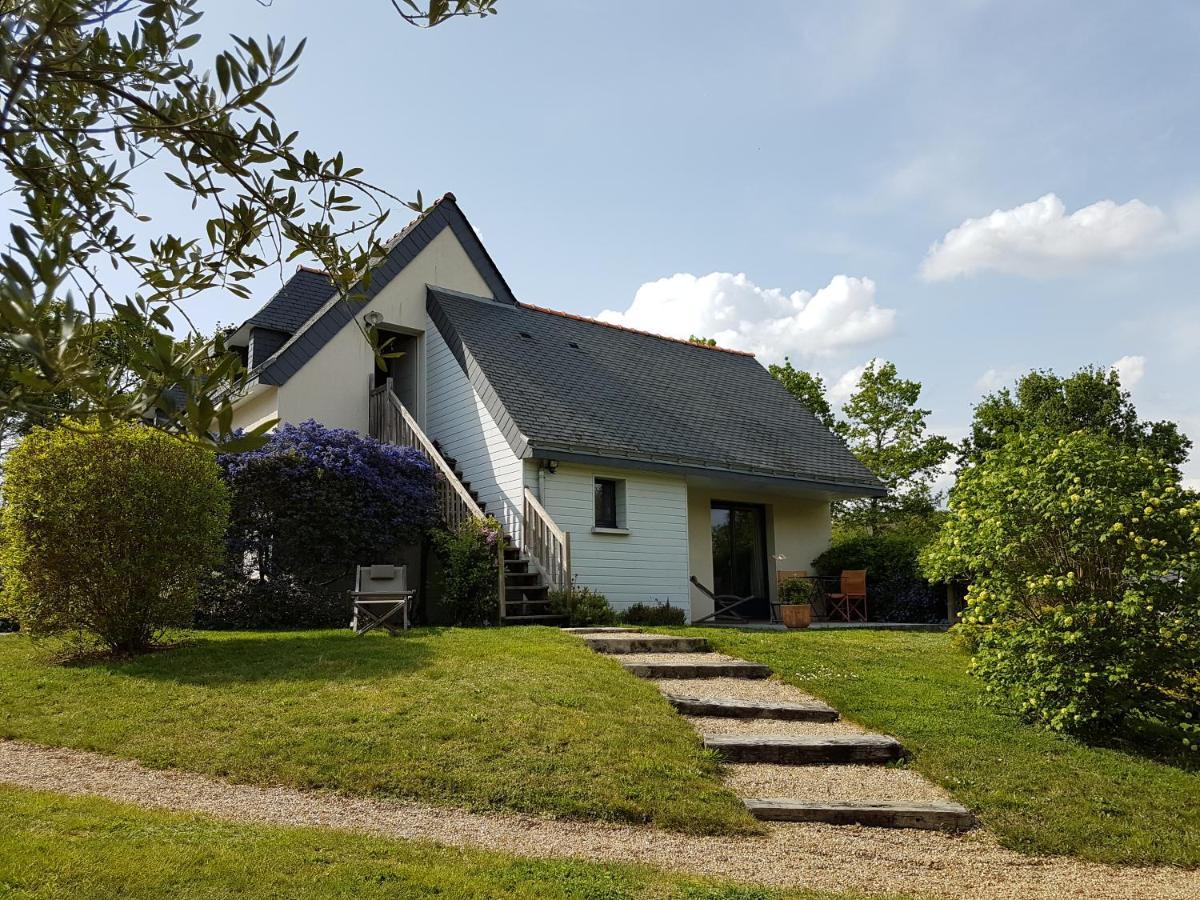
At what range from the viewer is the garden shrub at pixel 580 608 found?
13.1 metres

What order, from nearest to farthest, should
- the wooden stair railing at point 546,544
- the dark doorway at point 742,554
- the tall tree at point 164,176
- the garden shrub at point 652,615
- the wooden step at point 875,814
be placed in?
the tall tree at point 164,176, the wooden step at point 875,814, the wooden stair railing at point 546,544, the garden shrub at point 652,615, the dark doorway at point 742,554

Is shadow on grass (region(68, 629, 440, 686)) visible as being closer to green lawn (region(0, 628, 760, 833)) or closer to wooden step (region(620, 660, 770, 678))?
green lawn (region(0, 628, 760, 833))

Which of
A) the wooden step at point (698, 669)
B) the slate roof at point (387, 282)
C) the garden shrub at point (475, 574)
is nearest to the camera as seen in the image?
the wooden step at point (698, 669)

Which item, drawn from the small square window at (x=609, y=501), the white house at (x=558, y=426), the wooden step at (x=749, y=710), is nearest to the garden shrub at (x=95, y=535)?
the white house at (x=558, y=426)

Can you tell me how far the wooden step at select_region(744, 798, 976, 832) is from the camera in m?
6.00

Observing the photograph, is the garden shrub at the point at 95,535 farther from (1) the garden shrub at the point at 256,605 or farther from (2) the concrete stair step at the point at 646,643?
(2) the concrete stair step at the point at 646,643

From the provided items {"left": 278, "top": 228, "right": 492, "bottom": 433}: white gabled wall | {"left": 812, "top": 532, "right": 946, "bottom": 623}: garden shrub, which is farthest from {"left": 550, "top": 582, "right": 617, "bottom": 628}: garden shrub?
{"left": 812, "top": 532, "right": 946, "bottom": 623}: garden shrub

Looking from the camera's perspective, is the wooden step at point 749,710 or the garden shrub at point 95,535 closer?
the wooden step at point 749,710

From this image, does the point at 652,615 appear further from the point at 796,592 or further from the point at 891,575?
the point at 891,575

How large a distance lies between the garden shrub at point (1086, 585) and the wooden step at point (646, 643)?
348cm

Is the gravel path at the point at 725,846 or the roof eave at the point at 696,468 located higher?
the roof eave at the point at 696,468

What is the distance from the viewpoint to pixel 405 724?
696 centimetres

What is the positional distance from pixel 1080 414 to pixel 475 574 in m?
31.4

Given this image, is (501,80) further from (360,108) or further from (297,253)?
(297,253)
